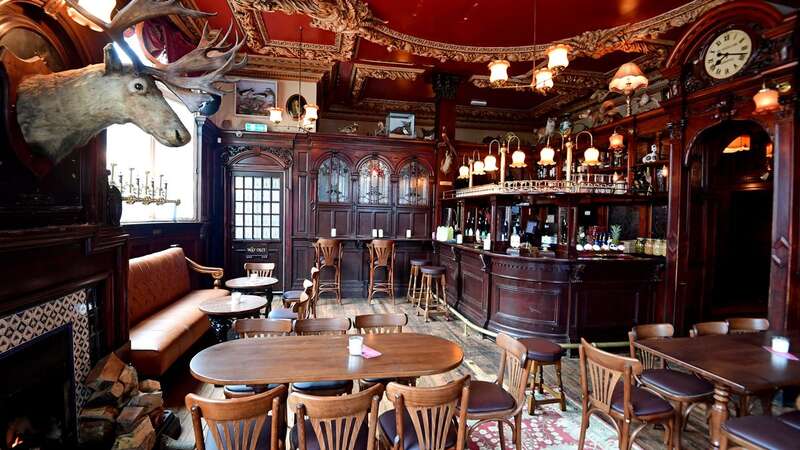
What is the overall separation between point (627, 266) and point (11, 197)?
5585mm

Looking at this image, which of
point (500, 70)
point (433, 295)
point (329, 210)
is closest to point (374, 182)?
point (329, 210)

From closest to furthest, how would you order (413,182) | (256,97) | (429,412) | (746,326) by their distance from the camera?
(429,412) → (746,326) → (256,97) → (413,182)

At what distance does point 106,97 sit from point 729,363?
4.13 meters

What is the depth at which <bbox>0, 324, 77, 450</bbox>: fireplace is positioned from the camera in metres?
1.86

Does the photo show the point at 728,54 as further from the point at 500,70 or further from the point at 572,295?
the point at 572,295

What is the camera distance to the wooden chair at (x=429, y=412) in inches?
69.8

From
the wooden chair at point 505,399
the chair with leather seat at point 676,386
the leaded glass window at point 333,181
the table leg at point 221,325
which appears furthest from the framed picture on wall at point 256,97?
the chair with leather seat at point 676,386

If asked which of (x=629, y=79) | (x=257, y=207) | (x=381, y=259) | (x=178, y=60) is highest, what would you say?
(x=629, y=79)

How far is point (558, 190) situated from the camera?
14.6ft

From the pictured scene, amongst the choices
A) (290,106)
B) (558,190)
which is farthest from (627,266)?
(290,106)

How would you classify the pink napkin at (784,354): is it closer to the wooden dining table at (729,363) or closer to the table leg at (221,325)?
the wooden dining table at (729,363)

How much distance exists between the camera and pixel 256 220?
24.4 feet

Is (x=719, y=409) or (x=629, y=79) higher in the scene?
(x=629, y=79)

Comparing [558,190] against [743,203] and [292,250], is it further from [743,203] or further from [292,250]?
[292,250]
